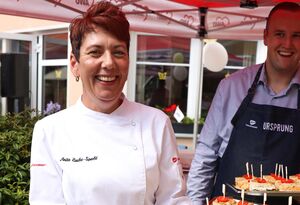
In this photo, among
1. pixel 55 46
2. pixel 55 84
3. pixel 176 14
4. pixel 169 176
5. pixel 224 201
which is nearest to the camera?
pixel 169 176

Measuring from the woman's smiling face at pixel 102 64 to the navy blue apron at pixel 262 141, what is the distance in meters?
0.97

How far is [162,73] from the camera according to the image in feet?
22.5

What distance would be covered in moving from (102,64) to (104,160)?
309 mm

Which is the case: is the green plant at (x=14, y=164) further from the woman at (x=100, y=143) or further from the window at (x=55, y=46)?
the window at (x=55, y=46)

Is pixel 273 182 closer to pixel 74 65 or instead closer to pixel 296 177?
pixel 296 177

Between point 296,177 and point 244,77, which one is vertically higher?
point 244,77

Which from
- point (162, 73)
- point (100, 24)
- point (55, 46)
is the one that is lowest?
point (162, 73)

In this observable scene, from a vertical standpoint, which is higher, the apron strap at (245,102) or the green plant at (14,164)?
the apron strap at (245,102)

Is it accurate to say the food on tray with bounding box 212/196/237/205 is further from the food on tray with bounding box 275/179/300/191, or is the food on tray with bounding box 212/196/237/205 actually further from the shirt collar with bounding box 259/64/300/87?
the shirt collar with bounding box 259/64/300/87

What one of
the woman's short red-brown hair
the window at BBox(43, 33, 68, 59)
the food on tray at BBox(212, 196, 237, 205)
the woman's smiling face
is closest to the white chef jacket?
the woman's smiling face

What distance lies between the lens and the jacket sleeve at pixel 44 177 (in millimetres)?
1321

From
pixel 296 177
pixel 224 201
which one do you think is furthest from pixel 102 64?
pixel 296 177

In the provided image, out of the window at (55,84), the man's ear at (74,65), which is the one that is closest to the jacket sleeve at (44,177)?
the man's ear at (74,65)

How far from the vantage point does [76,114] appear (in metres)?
1.41
